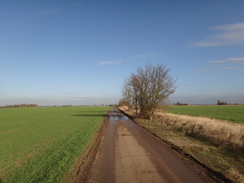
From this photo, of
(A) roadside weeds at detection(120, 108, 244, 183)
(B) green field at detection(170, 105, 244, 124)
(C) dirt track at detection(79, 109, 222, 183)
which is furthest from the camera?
(B) green field at detection(170, 105, 244, 124)

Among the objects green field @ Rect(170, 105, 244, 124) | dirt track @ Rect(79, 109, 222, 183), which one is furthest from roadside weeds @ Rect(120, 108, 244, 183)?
green field @ Rect(170, 105, 244, 124)

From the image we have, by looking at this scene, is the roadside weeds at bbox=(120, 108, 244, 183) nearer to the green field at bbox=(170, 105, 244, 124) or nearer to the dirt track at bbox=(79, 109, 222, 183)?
the dirt track at bbox=(79, 109, 222, 183)

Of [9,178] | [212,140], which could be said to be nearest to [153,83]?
[212,140]

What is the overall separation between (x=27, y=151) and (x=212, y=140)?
12398 millimetres

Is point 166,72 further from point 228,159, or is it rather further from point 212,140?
point 228,159

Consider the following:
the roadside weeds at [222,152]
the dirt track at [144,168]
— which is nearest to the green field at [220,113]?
the roadside weeds at [222,152]

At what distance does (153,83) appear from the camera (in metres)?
30.8

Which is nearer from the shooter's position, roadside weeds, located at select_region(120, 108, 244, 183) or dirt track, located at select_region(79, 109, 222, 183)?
dirt track, located at select_region(79, 109, 222, 183)

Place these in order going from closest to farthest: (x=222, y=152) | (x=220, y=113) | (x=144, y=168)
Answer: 1. (x=144, y=168)
2. (x=222, y=152)
3. (x=220, y=113)

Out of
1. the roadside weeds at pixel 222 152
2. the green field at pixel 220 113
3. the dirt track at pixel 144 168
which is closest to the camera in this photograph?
the dirt track at pixel 144 168

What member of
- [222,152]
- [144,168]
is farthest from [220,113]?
[144,168]

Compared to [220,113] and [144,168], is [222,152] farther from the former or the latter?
[220,113]

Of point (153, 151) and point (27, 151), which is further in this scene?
point (27, 151)

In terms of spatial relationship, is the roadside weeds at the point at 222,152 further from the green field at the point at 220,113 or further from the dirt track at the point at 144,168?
the green field at the point at 220,113
